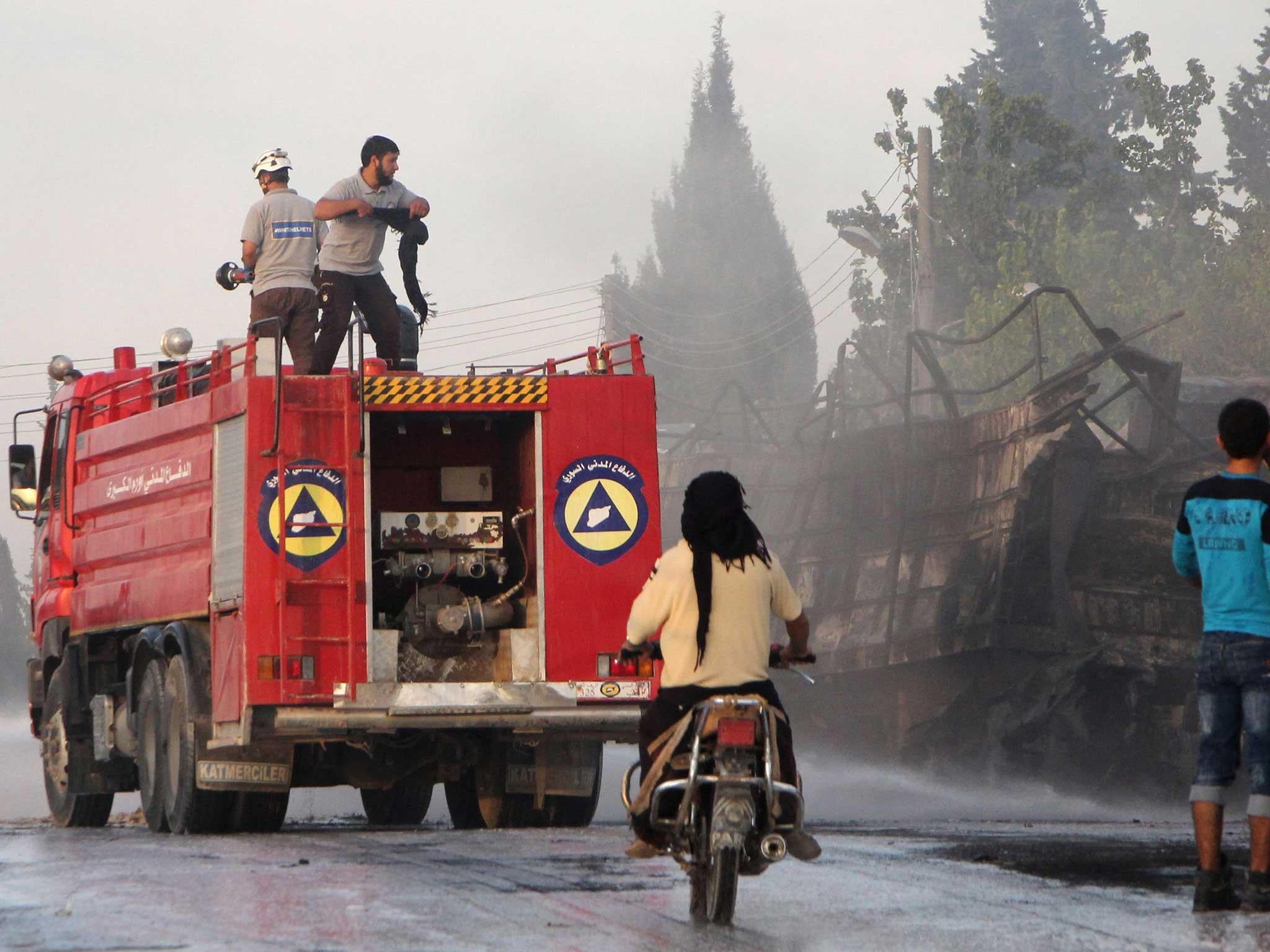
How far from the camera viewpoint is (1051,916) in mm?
6840

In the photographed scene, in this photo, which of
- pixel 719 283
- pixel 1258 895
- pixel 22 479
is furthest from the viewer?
pixel 719 283

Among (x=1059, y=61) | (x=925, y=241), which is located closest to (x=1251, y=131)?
(x=1059, y=61)

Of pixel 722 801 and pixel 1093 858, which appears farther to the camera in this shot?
pixel 1093 858

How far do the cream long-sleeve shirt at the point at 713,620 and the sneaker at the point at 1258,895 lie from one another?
6.14ft

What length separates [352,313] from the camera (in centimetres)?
1291

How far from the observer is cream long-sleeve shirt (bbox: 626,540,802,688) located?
272 inches

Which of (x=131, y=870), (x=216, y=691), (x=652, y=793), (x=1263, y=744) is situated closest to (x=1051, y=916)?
(x=1263, y=744)

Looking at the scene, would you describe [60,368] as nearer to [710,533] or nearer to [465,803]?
[465,803]

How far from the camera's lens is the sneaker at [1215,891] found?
6.89m

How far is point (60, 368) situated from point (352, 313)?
140 inches

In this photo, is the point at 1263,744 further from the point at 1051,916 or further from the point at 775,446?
the point at 775,446

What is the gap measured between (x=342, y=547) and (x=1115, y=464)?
11.3 metres

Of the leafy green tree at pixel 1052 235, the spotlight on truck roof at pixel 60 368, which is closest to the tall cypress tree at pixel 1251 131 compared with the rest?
→ the leafy green tree at pixel 1052 235

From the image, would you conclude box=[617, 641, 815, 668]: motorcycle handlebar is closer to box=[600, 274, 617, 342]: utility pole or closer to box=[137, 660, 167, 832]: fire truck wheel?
box=[137, 660, 167, 832]: fire truck wheel
